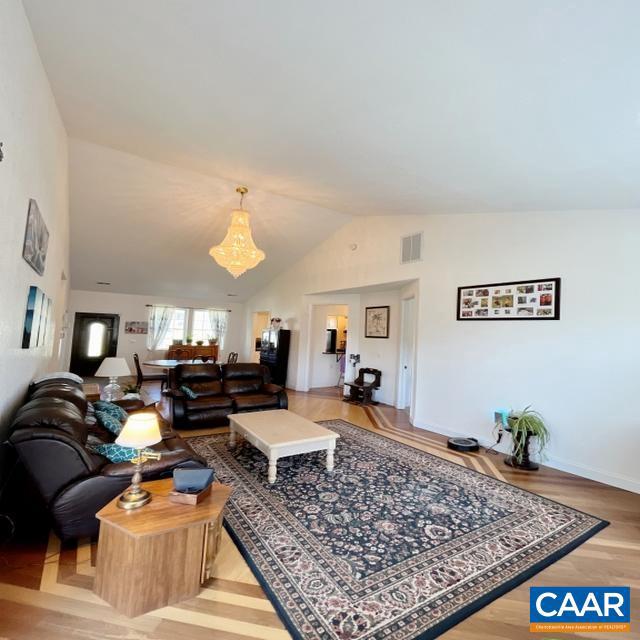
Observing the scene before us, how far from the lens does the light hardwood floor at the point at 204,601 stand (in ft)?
5.11

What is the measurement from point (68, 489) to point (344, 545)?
69.0 inches

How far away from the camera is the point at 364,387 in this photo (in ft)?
22.8

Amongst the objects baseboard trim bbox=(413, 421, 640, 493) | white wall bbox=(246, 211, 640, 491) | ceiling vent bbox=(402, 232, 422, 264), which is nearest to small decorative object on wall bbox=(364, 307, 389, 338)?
white wall bbox=(246, 211, 640, 491)

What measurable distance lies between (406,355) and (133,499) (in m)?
5.47

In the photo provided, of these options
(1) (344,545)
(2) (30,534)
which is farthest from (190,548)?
(2) (30,534)

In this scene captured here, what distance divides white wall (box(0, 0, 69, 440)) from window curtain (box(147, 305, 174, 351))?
24.7 ft

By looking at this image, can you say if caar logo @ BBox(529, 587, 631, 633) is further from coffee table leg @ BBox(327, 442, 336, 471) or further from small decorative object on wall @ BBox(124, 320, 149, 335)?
small decorative object on wall @ BBox(124, 320, 149, 335)

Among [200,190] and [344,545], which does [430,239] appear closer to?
[200,190]

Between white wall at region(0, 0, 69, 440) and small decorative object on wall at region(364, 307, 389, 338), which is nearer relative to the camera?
white wall at region(0, 0, 69, 440)

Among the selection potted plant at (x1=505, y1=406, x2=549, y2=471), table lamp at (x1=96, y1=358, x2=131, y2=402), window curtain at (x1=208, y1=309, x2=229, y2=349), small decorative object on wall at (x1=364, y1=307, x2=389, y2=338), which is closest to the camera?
potted plant at (x1=505, y1=406, x2=549, y2=471)

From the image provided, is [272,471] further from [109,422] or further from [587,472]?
[587,472]

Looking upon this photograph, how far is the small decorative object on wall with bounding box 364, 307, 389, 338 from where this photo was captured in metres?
7.15

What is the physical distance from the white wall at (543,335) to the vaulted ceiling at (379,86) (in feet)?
1.59

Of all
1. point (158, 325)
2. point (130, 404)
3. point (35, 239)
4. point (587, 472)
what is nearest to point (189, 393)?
point (130, 404)
